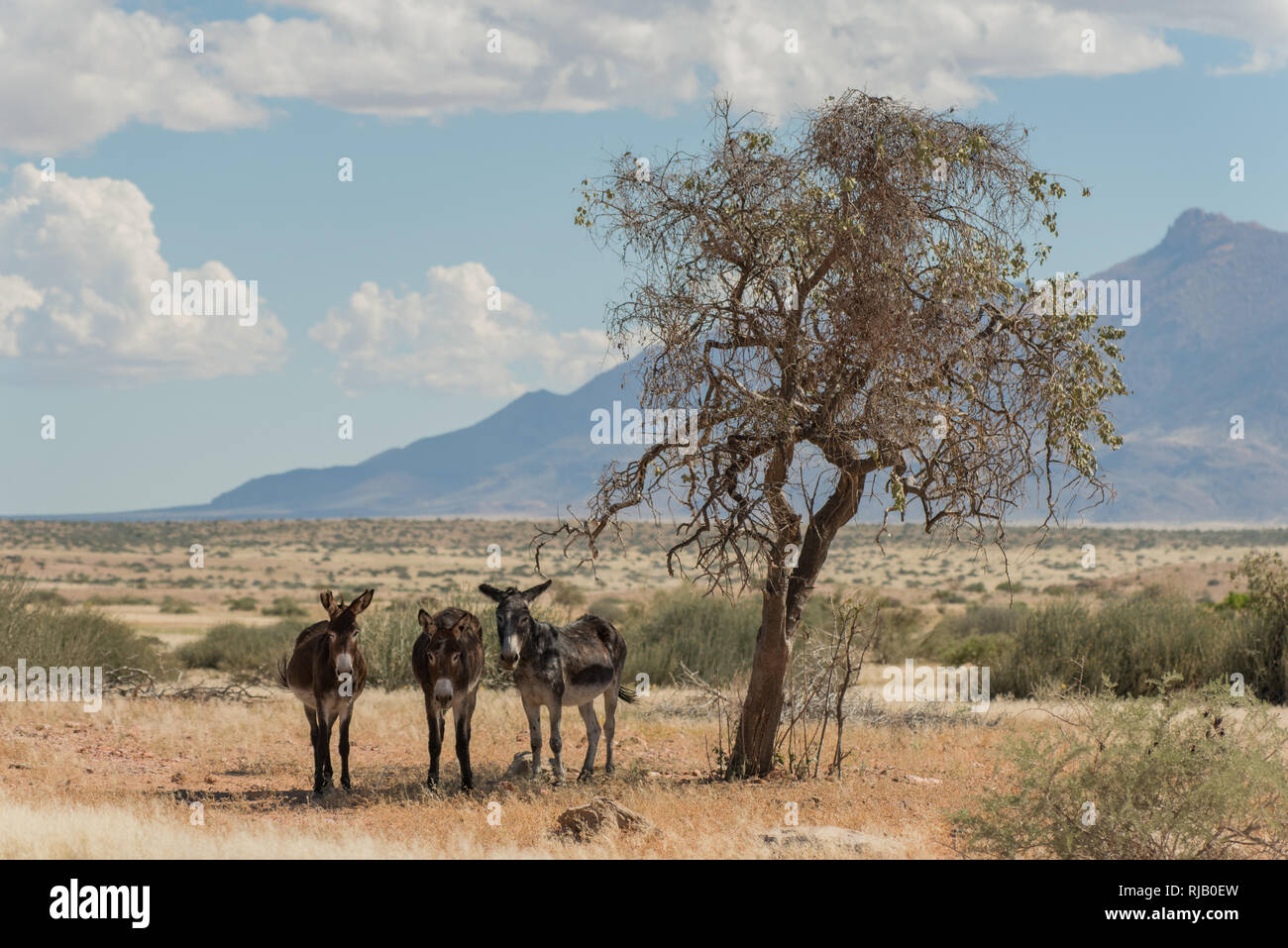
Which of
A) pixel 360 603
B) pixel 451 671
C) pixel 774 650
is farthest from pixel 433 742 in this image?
pixel 774 650

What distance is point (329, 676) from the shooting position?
13359 mm

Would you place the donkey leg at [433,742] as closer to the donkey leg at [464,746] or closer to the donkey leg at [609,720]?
the donkey leg at [464,746]

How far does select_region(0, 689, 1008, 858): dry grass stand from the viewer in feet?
34.1

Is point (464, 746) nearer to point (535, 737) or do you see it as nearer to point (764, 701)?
point (535, 737)

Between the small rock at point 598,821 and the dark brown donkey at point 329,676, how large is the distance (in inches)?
126

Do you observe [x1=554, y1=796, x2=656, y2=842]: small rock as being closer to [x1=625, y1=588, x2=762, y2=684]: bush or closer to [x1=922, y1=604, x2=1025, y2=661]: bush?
[x1=625, y1=588, x2=762, y2=684]: bush

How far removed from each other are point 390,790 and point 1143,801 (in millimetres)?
7535

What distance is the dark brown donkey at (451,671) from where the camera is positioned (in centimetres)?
1333

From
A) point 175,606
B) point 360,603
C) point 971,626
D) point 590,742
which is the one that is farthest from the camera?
point 175,606

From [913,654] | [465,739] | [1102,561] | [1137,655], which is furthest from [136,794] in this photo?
[1102,561]

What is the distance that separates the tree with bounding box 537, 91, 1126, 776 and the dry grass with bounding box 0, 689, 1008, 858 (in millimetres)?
2337

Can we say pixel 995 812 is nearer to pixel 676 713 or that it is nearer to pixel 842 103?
pixel 842 103

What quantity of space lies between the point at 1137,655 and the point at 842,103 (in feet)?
51.3
